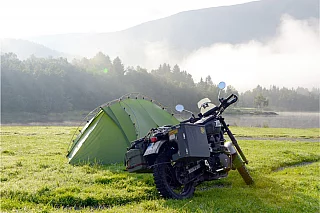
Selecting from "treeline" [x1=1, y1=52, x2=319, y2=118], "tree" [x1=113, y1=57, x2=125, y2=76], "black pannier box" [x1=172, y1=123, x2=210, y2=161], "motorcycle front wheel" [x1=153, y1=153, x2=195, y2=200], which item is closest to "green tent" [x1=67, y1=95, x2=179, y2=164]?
"motorcycle front wheel" [x1=153, y1=153, x2=195, y2=200]

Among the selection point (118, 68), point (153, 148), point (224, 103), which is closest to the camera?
point (153, 148)

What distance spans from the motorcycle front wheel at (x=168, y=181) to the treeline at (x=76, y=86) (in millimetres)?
74558

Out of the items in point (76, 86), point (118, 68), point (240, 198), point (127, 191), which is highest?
point (118, 68)

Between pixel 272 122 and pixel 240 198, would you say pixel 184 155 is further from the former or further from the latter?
pixel 272 122

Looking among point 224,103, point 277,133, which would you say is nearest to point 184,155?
point 224,103

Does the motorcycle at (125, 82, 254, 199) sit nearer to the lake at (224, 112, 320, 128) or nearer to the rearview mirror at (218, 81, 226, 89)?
the rearview mirror at (218, 81, 226, 89)

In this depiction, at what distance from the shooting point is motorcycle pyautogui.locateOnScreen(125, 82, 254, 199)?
21.1 feet

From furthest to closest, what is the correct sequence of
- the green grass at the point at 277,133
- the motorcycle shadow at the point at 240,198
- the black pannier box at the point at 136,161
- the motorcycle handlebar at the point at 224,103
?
1. the green grass at the point at 277,133
2. the motorcycle handlebar at the point at 224,103
3. the black pannier box at the point at 136,161
4. the motorcycle shadow at the point at 240,198

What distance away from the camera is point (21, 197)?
22.3ft

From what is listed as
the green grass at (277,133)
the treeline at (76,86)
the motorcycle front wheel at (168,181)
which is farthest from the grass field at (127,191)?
the treeline at (76,86)

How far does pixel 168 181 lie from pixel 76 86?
334ft

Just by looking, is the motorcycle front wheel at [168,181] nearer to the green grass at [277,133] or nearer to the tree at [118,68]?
the green grass at [277,133]

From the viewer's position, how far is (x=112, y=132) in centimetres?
1122

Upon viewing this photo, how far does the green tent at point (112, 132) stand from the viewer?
35.7 ft
